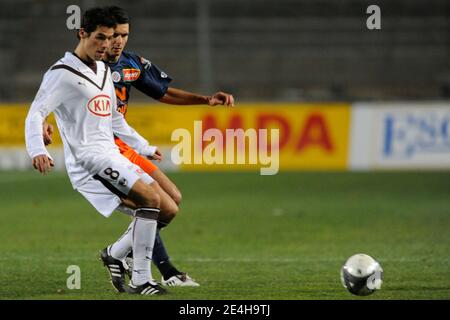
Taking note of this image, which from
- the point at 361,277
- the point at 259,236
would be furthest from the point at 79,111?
the point at 259,236

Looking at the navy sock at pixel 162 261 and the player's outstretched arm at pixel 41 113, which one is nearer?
the player's outstretched arm at pixel 41 113

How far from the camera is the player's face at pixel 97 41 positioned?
22.9ft

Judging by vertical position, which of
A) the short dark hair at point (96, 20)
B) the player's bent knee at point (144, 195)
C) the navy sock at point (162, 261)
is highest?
the short dark hair at point (96, 20)

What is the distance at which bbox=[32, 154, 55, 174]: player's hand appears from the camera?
259 inches

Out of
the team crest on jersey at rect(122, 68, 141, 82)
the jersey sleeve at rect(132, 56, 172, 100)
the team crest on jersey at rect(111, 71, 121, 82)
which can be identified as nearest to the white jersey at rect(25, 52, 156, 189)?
the team crest on jersey at rect(111, 71, 121, 82)

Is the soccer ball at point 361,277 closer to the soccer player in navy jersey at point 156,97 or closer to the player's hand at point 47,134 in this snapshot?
the soccer player in navy jersey at point 156,97

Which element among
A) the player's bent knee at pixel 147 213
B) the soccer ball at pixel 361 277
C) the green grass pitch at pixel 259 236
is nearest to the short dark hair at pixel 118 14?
the player's bent knee at pixel 147 213

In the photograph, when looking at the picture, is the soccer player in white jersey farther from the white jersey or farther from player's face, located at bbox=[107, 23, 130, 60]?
player's face, located at bbox=[107, 23, 130, 60]

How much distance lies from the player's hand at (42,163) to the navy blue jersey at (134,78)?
1.37 metres

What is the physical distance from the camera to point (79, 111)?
22.9 feet

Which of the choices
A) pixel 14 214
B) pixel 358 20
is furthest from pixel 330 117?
pixel 14 214

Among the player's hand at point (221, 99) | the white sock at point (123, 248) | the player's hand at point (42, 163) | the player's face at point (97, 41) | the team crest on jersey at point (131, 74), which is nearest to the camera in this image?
the player's hand at point (42, 163)

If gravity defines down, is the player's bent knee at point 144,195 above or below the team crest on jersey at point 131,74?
below

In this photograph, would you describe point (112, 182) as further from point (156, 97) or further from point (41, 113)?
point (156, 97)
